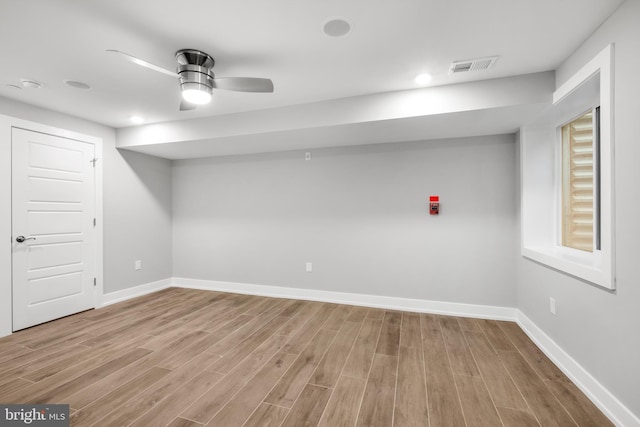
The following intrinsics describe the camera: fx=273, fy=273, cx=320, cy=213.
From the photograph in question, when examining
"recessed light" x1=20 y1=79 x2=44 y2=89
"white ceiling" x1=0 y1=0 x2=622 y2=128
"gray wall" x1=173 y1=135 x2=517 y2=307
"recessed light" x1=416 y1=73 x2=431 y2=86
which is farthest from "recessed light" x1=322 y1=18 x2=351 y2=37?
"recessed light" x1=20 y1=79 x2=44 y2=89

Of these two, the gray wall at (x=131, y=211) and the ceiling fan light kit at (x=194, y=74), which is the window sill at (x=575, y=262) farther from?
the gray wall at (x=131, y=211)

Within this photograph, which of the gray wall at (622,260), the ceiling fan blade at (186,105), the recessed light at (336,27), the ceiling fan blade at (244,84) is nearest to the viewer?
the gray wall at (622,260)

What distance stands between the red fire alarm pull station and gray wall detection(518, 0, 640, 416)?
5.20 ft

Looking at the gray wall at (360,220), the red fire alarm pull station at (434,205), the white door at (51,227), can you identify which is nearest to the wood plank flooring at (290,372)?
the white door at (51,227)

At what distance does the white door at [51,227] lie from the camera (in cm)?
300

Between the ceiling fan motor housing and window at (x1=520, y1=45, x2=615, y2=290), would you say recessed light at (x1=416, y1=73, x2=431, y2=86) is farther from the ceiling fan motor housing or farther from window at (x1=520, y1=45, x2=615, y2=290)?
the ceiling fan motor housing

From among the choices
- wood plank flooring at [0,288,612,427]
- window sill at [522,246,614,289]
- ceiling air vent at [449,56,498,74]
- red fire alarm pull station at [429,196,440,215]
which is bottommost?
wood plank flooring at [0,288,612,427]

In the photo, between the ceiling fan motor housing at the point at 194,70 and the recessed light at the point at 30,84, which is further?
the recessed light at the point at 30,84

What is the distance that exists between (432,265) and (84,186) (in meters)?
4.64

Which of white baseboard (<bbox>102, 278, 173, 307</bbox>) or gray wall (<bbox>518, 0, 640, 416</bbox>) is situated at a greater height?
gray wall (<bbox>518, 0, 640, 416</bbox>)

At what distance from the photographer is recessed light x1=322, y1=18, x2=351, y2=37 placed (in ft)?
5.77

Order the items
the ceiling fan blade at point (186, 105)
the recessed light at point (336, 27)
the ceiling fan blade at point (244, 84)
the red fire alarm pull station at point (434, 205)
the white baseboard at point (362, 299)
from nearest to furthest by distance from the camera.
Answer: the recessed light at point (336, 27), the ceiling fan blade at point (244, 84), the ceiling fan blade at point (186, 105), the white baseboard at point (362, 299), the red fire alarm pull station at point (434, 205)

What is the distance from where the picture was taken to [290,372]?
218 cm

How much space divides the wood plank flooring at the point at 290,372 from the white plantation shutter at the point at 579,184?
1.12m
